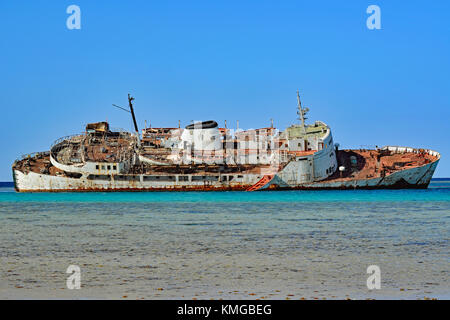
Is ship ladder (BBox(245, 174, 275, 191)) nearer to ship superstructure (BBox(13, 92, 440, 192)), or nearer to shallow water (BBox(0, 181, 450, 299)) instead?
ship superstructure (BBox(13, 92, 440, 192))

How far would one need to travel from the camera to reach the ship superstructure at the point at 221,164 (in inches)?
3177

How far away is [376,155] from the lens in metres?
87.0

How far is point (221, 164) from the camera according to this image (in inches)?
3250

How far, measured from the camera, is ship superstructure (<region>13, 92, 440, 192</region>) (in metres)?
80.7

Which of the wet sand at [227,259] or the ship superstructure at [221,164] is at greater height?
the ship superstructure at [221,164]

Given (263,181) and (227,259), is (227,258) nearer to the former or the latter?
(227,259)

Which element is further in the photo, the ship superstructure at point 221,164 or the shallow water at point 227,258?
the ship superstructure at point 221,164

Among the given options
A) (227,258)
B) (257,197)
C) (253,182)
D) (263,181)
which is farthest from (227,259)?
(253,182)

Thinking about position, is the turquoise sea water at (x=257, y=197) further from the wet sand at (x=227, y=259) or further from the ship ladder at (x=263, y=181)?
the wet sand at (x=227, y=259)

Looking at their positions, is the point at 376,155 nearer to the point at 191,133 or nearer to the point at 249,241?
the point at 191,133

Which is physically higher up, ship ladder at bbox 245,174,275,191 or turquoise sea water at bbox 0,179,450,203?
ship ladder at bbox 245,174,275,191

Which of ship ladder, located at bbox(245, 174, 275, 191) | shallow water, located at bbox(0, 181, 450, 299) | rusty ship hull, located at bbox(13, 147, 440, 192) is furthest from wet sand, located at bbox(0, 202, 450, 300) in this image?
rusty ship hull, located at bbox(13, 147, 440, 192)

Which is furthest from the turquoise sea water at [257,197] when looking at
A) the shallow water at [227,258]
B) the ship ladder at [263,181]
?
the shallow water at [227,258]
